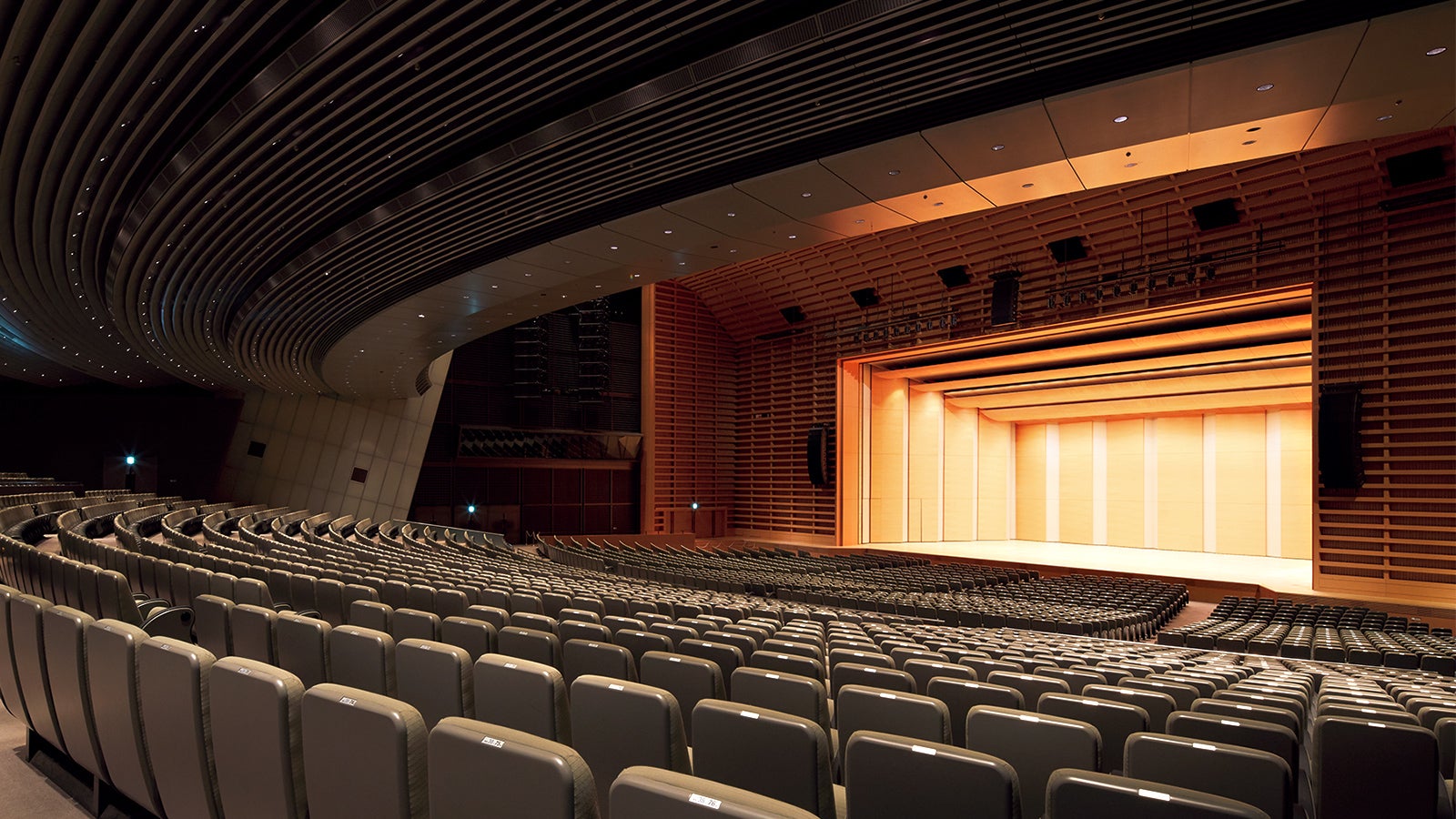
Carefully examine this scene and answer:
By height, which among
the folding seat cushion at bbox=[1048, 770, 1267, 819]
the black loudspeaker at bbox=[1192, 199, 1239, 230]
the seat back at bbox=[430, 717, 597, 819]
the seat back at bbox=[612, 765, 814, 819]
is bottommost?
the folding seat cushion at bbox=[1048, 770, 1267, 819]

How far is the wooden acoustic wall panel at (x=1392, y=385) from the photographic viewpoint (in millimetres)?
14586

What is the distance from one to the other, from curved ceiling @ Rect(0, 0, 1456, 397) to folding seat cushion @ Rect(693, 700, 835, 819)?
193 inches

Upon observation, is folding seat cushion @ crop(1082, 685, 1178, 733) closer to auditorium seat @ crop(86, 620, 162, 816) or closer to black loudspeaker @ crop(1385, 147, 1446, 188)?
auditorium seat @ crop(86, 620, 162, 816)

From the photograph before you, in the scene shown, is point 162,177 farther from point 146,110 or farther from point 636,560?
point 636,560

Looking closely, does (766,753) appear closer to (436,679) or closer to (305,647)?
(436,679)

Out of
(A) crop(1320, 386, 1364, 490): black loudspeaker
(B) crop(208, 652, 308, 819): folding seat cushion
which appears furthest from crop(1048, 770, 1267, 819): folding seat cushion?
(A) crop(1320, 386, 1364, 490): black loudspeaker

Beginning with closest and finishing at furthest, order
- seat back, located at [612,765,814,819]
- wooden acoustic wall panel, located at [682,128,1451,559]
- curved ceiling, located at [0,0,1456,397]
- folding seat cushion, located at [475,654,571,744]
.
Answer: seat back, located at [612,765,814,819] < folding seat cushion, located at [475,654,571,744] < curved ceiling, located at [0,0,1456,397] < wooden acoustic wall panel, located at [682,128,1451,559]

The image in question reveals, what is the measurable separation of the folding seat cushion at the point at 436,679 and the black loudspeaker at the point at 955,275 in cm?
1967

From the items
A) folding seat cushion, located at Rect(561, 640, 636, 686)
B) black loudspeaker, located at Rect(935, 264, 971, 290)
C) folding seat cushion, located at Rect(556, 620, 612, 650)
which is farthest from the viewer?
black loudspeaker, located at Rect(935, 264, 971, 290)

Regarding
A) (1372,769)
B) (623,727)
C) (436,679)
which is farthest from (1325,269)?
(436,679)

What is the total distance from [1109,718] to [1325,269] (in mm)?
16638

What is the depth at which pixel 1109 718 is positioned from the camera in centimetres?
312

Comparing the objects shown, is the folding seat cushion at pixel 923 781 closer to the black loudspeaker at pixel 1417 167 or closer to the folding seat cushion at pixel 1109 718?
the folding seat cushion at pixel 1109 718

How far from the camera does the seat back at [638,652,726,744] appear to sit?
327 centimetres
